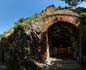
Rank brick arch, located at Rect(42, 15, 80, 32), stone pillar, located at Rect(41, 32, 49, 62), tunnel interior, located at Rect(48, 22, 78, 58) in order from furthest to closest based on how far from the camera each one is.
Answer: tunnel interior, located at Rect(48, 22, 78, 58), brick arch, located at Rect(42, 15, 80, 32), stone pillar, located at Rect(41, 32, 49, 62)

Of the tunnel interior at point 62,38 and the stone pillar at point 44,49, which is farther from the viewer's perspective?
the tunnel interior at point 62,38

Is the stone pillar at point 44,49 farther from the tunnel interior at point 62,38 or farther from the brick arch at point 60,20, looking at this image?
the tunnel interior at point 62,38

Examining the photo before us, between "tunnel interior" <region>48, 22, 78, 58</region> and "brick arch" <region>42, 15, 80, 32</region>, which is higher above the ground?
"brick arch" <region>42, 15, 80, 32</region>

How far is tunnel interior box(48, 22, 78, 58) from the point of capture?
2230 cm

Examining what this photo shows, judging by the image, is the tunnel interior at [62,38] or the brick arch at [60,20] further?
the tunnel interior at [62,38]

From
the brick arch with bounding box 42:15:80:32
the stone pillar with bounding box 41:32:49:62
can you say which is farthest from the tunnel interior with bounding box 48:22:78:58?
the stone pillar with bounding box 41:32:49:62

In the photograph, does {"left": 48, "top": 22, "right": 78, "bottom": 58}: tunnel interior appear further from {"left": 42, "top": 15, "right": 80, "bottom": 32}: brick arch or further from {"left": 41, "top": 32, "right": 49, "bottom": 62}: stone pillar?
{"left": 41, "top": 32, "right": 49, "bottom": 62}: stone pillar

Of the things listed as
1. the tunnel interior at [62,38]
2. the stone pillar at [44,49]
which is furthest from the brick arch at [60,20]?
the stone pillar at [44,49]

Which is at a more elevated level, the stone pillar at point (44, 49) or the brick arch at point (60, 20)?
the brick arch at point (60, 20)

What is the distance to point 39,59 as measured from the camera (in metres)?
21.3

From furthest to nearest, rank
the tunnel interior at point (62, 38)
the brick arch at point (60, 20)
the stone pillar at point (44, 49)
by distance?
the tunnel interior at point (62, 38)
the brick arch at point (60, 20)
the stone pillar at point (44, 49)

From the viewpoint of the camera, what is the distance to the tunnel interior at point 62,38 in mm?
22297

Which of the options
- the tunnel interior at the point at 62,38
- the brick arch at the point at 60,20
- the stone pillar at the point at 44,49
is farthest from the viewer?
the tunnel interior at the point at 62,38

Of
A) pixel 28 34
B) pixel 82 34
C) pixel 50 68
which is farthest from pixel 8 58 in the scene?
pixel 82 34
